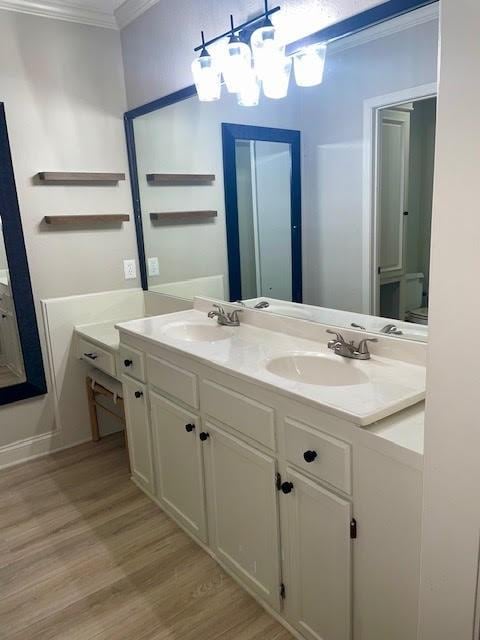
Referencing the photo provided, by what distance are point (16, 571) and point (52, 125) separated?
2.22 meters

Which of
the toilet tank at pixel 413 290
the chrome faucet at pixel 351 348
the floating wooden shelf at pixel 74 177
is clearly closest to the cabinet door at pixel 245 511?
the chrome faucet at pixel 351 348

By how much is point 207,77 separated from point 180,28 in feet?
1.51

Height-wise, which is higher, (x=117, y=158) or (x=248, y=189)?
(x=117, y=158)

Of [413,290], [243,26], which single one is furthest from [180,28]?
[413,290]

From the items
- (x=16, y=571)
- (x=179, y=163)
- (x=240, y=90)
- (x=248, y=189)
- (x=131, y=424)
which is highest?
(x=240, y=90)

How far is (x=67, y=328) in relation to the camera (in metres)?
2.83

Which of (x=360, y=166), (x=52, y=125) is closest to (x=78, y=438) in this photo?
(x=52, y=125)

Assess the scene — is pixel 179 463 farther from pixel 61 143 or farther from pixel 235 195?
pixel 61 143

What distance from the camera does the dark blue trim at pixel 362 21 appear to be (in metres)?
1.39

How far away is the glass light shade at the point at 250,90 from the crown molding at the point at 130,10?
0.87m

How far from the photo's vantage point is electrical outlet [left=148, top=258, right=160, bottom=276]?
2.97 metres

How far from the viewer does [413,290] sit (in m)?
Answer: 1.60

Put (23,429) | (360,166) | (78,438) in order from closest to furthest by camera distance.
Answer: (360,166), (23,429), (78,438)

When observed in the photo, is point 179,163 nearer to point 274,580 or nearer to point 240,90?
point 240,90
